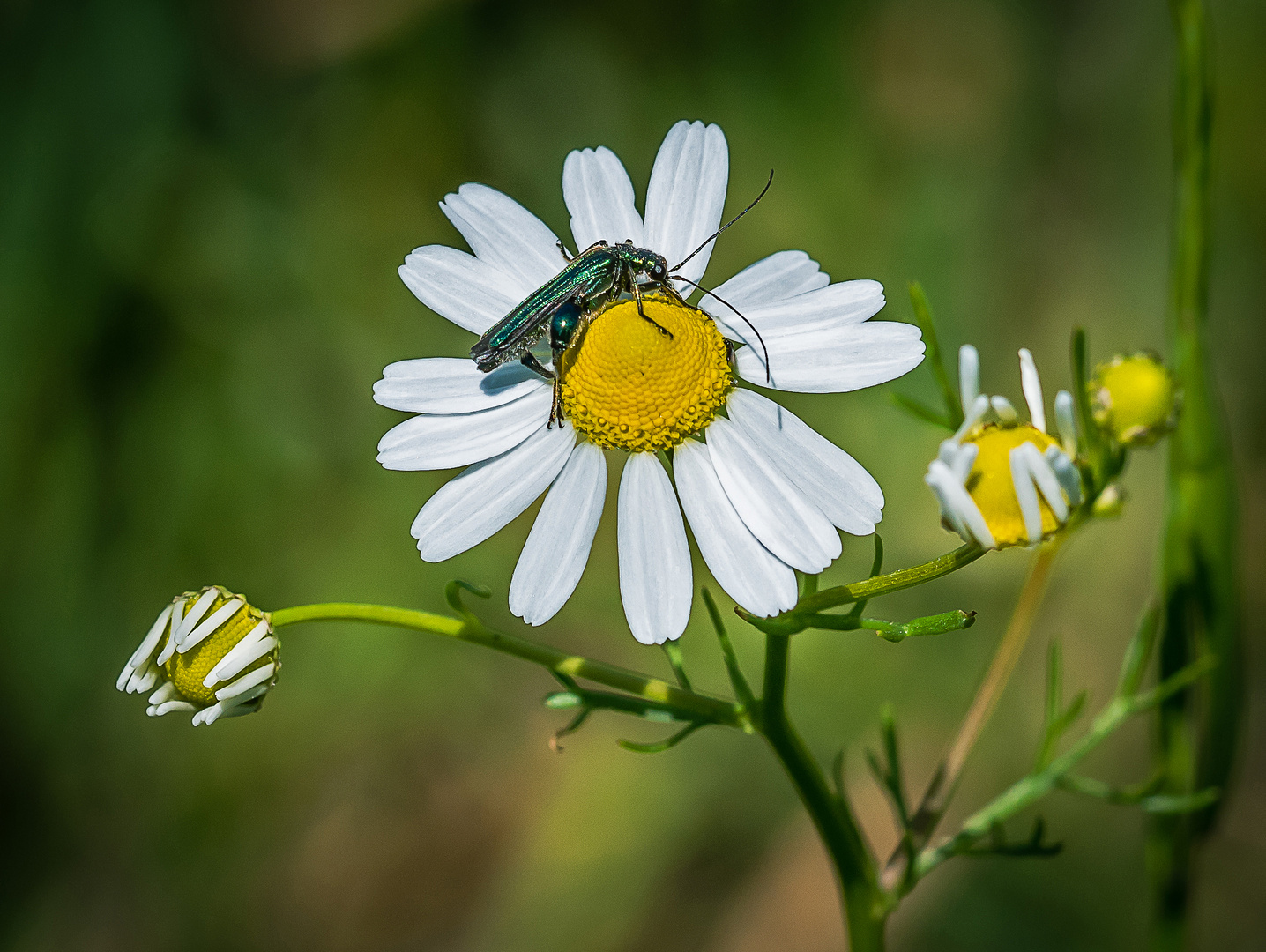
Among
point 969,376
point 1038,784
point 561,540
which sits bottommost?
point 1038,784

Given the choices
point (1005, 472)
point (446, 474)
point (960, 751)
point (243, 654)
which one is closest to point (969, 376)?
point (1005, 472)

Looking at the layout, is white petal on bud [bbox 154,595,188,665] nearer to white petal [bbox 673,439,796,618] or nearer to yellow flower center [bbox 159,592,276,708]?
yellow flower center [bbox 159,592,276,708]

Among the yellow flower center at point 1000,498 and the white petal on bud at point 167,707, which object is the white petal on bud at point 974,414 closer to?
the yellow flower center at point 1000,498

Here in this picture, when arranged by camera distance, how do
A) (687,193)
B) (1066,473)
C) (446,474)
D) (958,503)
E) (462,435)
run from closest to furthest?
(958,503), (1066,473), (462,435), (687,193), (446,474)

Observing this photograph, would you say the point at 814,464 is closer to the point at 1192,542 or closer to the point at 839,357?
the point at 839,357

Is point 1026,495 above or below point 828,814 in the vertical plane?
above

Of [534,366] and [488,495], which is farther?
[534,366]

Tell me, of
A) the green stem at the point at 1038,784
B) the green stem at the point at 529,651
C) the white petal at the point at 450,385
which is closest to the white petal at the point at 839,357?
the white petal at the point at 450,385

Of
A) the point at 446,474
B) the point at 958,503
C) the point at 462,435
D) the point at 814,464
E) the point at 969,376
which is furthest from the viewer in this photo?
the point at 446,474
